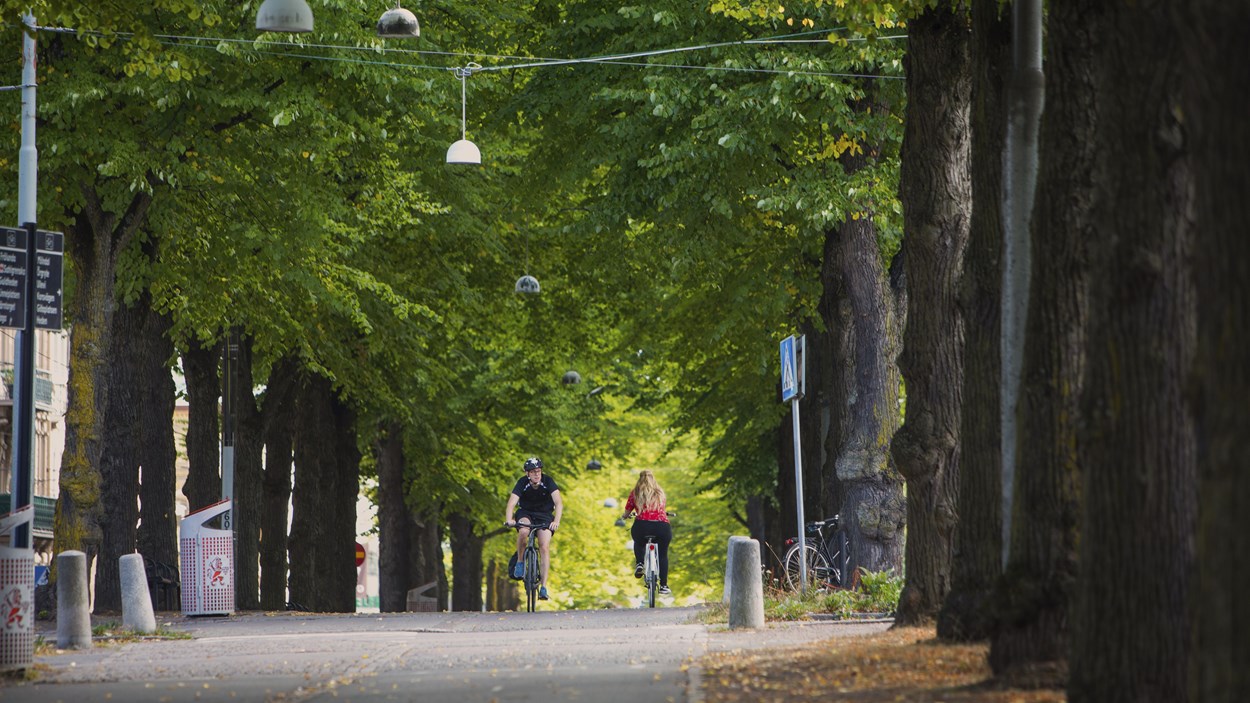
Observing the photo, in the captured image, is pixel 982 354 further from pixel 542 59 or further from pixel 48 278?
pixel 542 59

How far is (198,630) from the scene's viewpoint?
20.3 m

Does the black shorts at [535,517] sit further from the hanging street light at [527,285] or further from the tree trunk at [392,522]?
the tree trunk at [392,522]

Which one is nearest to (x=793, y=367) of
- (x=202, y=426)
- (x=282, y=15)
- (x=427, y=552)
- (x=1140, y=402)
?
(x=282, y=15)

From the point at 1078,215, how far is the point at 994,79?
265cm

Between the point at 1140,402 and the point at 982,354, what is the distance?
4.44 m

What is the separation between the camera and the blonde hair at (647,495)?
80.9 ft

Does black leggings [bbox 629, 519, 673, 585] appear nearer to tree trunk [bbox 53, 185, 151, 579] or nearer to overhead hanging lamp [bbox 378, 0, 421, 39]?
tree trunk [bbox 53, 185, 151, 579]

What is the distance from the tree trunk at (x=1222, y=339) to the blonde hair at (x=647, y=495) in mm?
18191

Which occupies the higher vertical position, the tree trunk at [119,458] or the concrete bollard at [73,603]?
the tree trunk at [119,458]

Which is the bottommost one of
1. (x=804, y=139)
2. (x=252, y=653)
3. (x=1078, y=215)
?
(x=252, y=653)

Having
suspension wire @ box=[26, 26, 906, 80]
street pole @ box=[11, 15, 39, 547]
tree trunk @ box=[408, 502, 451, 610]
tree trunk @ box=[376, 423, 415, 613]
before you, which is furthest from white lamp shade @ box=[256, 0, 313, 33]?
tree trunk @ box=[408, 502, 451, 610]

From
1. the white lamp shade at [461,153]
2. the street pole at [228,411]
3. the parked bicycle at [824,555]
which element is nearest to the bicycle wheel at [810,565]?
the parked bicycle at [824,555]

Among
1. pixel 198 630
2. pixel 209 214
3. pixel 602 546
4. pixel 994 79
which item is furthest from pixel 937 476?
pixel 602 546

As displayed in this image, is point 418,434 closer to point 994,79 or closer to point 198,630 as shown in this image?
point 198,630
